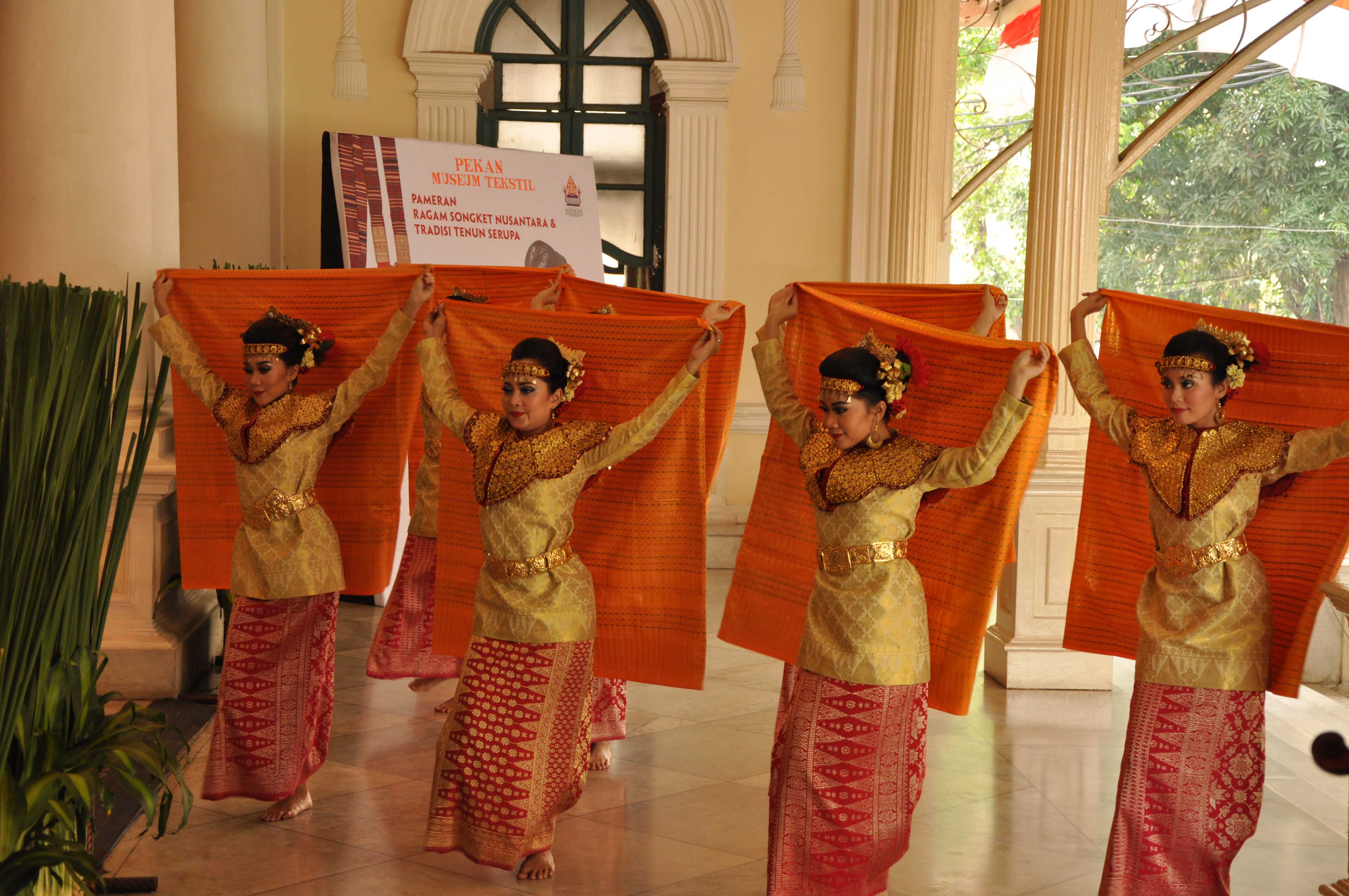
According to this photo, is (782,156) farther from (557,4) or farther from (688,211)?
(557,4)

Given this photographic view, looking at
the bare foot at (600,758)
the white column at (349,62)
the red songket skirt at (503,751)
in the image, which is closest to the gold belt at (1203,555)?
the red songket skirt at (503,751)

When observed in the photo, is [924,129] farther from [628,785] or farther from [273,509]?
[273,509]

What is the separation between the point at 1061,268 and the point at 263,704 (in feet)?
10.6

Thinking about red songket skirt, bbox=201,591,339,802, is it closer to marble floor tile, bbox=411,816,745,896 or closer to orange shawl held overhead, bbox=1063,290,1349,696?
marble floor tile, bbox=411,816,745,896

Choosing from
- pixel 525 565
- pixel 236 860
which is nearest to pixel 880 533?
pixel 525 565

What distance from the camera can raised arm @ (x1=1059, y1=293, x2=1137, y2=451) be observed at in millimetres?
2865

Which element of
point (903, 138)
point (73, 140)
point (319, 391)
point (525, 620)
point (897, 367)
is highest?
point (903, 138)

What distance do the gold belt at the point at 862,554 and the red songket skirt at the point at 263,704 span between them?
4.76 feet

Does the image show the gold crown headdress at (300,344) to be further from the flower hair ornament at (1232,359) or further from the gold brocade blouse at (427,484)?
the flower hair ornament at (1232,359)

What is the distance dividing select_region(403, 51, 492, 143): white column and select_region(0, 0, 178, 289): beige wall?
3.34m

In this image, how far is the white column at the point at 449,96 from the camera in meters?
7.23

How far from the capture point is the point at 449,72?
7234mm

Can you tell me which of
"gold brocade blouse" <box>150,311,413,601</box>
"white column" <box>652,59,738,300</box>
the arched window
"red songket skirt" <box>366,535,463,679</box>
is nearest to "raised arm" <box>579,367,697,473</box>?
"gold brocade blouse" <box>150,311,413,601</box>

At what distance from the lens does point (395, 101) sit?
730 centimetres
